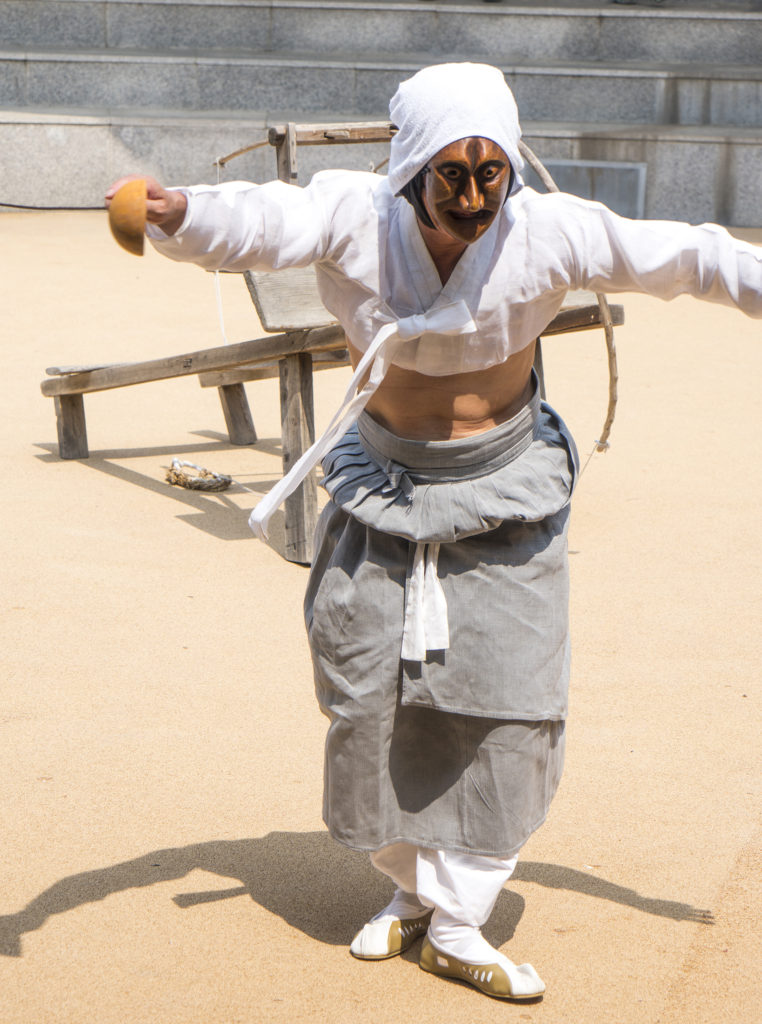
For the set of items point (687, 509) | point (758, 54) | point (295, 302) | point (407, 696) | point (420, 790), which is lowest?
point (687, 509)

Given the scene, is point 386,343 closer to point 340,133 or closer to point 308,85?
point 340,133

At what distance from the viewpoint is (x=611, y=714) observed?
362cm

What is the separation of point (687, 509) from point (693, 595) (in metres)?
1.02

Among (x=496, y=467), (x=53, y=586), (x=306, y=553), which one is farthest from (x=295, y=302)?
(x=496, y=467)

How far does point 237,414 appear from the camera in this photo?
21.0 feet

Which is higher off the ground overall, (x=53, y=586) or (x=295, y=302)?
(x=295, y=302)

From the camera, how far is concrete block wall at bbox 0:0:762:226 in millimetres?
13047

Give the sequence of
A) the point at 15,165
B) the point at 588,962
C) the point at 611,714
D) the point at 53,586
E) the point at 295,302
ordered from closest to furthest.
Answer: the point at 588,962
the point at 611,714
the point at 53,586
the point at 295,302
the point at 15,165

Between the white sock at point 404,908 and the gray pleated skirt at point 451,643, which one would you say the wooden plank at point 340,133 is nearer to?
the gray pleated skirt at point 451,643

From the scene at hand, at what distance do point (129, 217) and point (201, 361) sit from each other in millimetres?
3314

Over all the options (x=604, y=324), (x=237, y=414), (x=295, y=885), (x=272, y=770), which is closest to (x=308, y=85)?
(x=237, y=414)

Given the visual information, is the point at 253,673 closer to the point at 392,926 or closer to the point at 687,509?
the point at 392,926

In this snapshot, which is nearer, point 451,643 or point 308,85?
point 451,643

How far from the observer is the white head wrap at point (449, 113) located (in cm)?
208
